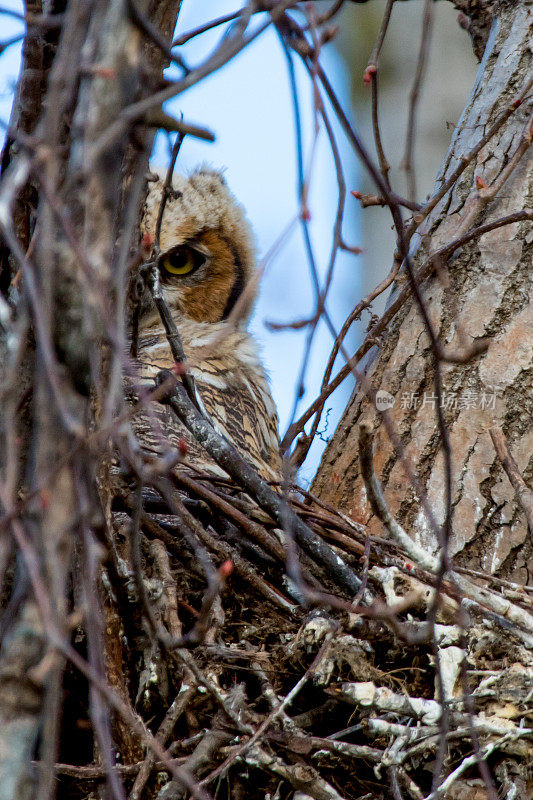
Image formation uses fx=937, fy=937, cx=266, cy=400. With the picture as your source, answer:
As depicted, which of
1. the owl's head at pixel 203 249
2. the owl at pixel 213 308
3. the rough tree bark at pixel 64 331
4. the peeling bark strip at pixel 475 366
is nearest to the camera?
the rough tree bark at pixel 64 331

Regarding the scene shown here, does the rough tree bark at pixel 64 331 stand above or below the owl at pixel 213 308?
below

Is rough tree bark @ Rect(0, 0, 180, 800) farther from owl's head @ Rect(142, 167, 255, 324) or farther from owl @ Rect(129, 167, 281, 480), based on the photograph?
owl's head @ Rect(142, 167, 255, 324)

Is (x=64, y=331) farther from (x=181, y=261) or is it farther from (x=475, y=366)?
(x=181, y=261)

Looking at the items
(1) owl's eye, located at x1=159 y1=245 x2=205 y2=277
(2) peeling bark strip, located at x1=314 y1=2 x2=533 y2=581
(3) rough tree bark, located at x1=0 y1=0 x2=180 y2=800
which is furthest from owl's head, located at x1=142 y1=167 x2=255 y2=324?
(3) rough tree bark, located at x1=0 y1=0 x2=180 y2=800

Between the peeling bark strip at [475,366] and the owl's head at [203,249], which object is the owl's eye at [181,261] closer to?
the owl's head at [203,249]

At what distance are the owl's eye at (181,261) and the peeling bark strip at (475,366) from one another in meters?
1.02

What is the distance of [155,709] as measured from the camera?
1.64 meters

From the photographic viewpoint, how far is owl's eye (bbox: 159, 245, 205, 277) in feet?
10.7

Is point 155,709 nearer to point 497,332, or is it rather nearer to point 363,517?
point 363,517

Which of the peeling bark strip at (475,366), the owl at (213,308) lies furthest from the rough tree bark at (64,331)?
the owl at (213,308)

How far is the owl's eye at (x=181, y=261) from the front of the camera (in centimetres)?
327

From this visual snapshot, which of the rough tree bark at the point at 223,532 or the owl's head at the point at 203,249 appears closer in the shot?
the rough tree bark at the point at 223,532

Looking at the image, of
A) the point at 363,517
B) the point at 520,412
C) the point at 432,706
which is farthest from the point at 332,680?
the point at 520,412

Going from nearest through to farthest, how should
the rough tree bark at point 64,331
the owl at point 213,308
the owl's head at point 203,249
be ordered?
the rough tree bark at point 64,331, the owl at point 213,308, the owl's head at point 203,249
